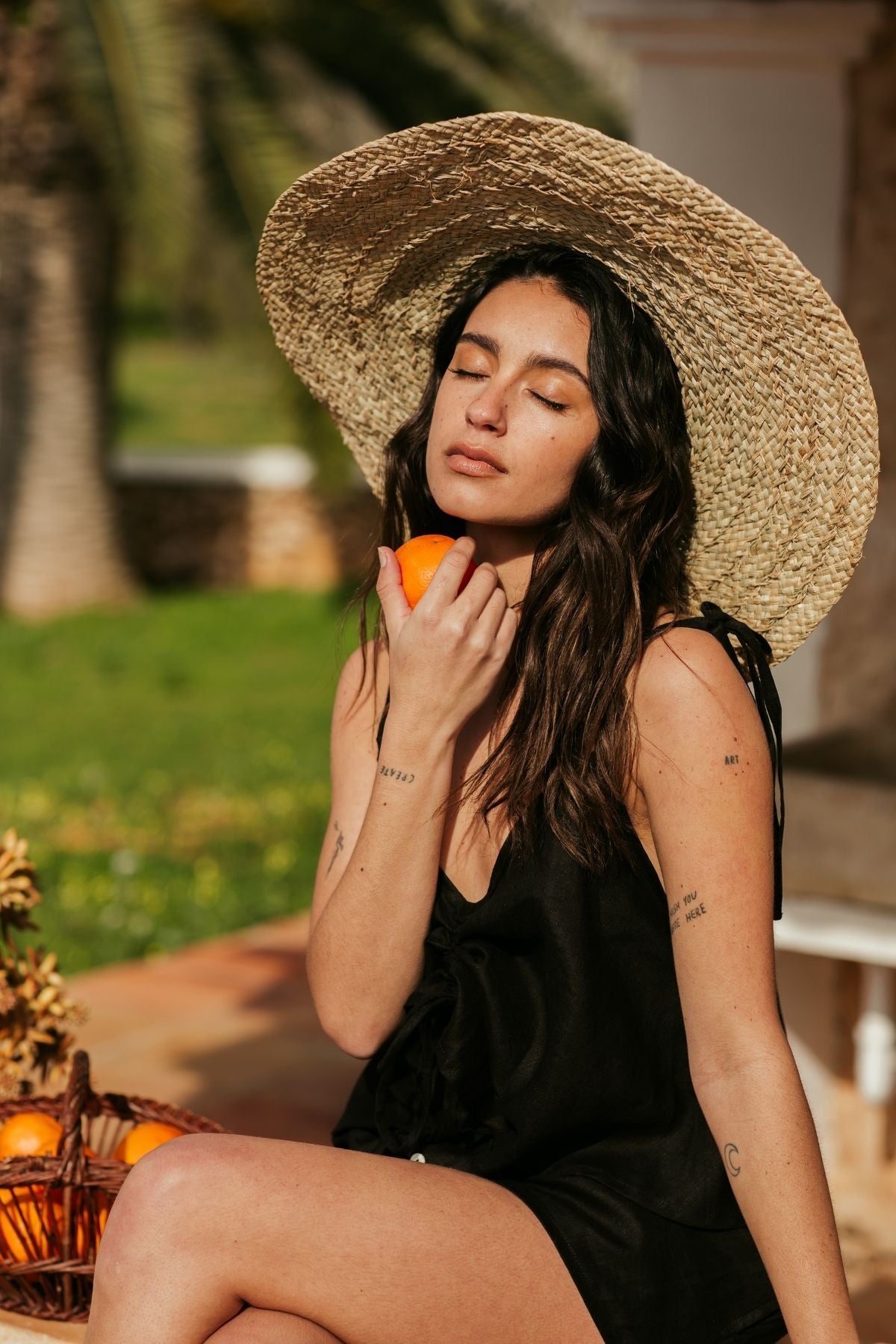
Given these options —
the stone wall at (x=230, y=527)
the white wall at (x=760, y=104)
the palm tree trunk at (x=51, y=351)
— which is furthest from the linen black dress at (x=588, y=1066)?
the stone wall at (x=230, y=527)

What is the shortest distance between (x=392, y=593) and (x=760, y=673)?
1.61 feet

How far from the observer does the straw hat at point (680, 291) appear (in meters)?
2.06

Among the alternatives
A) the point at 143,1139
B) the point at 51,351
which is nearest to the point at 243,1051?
the point at 143,1139

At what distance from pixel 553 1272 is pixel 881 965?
2.01m

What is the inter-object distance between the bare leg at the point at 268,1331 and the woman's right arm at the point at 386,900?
44cm

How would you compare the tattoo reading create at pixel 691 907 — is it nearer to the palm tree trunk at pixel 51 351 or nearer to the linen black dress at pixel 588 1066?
the linen black dress at pixel 588 1066

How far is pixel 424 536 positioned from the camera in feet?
7.38

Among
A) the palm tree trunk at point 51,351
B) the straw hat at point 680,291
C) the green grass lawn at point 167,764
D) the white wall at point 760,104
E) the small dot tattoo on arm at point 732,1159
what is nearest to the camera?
the small dot tattoo on arm at point 732,1159

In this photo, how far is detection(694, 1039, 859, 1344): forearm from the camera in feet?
6.15

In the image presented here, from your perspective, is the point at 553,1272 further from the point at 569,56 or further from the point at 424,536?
the point at 569,56

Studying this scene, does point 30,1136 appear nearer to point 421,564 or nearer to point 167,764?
point 421,564

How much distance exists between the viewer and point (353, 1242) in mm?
1854

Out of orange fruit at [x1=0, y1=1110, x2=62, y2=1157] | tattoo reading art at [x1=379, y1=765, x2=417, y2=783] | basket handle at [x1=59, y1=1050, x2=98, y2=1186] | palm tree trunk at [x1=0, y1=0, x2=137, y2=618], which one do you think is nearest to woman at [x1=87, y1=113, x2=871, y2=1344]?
tattoo reading art at [x1=379, y1=765, x2=417, y2=783]

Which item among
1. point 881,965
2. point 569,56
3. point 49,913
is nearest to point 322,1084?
point 881,965
